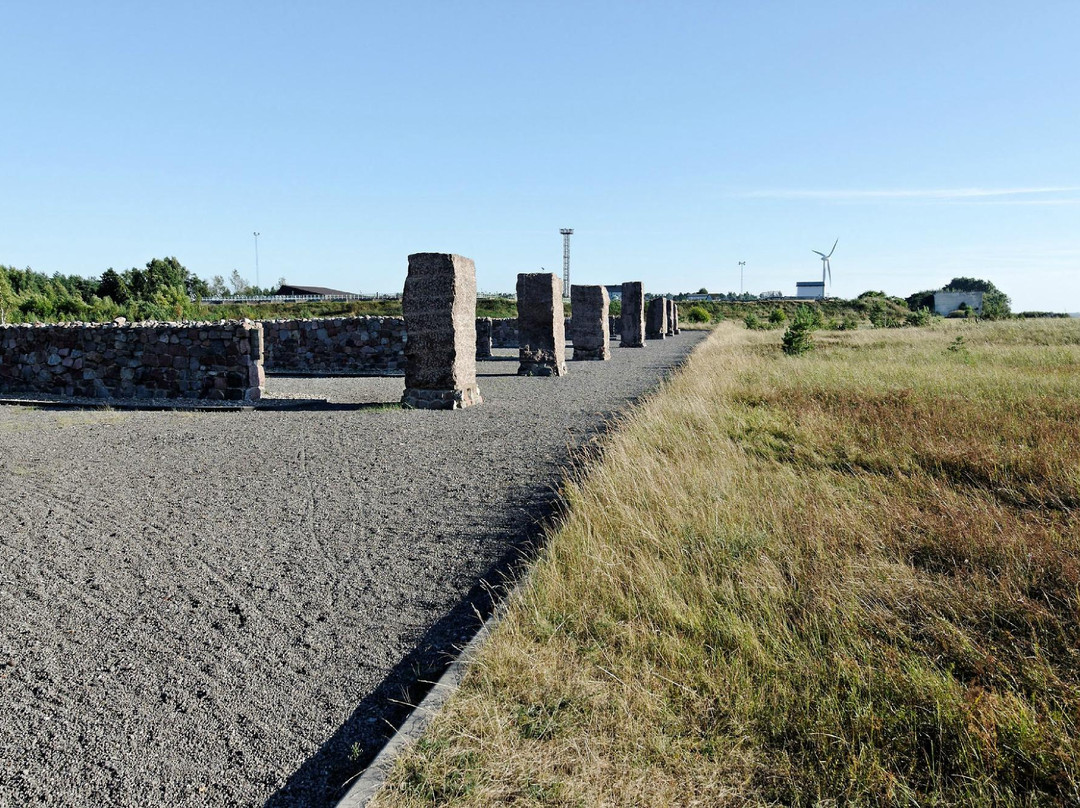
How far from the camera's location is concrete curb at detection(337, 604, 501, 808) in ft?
6.90

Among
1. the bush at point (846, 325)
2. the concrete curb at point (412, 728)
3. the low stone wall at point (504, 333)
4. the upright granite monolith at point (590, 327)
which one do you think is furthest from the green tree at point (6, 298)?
the bush at point (846, 325)

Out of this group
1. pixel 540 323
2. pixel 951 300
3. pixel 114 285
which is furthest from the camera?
pixel 951 300

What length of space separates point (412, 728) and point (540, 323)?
15083 millimetres

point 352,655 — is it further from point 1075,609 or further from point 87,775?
point 1075,609

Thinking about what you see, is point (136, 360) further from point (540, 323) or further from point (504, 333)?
point (504, 333)

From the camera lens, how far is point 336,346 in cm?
1797

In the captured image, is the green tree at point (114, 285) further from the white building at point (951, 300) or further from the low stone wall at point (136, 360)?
the white building at point (951, 300)

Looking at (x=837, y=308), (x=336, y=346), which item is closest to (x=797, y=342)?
(x=336, y=346)

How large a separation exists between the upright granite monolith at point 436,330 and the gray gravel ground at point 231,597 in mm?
2774

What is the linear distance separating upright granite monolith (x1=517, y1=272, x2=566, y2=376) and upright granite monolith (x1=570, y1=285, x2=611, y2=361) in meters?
4.32

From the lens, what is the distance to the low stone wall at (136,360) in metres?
12.2

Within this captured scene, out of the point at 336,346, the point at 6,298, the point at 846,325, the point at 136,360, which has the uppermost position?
the point at 6,298

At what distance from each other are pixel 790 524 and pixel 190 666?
11.4 feet

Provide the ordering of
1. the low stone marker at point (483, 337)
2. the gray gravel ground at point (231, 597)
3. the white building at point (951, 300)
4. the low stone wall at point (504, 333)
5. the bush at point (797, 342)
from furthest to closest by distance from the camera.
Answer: the white building at point (951, 300)
the low stone wall at point (504, 333)
the low stone marker at point (483, 337)
the bush at point (797, 342)
the gray gravel ground at point (231, 597)
